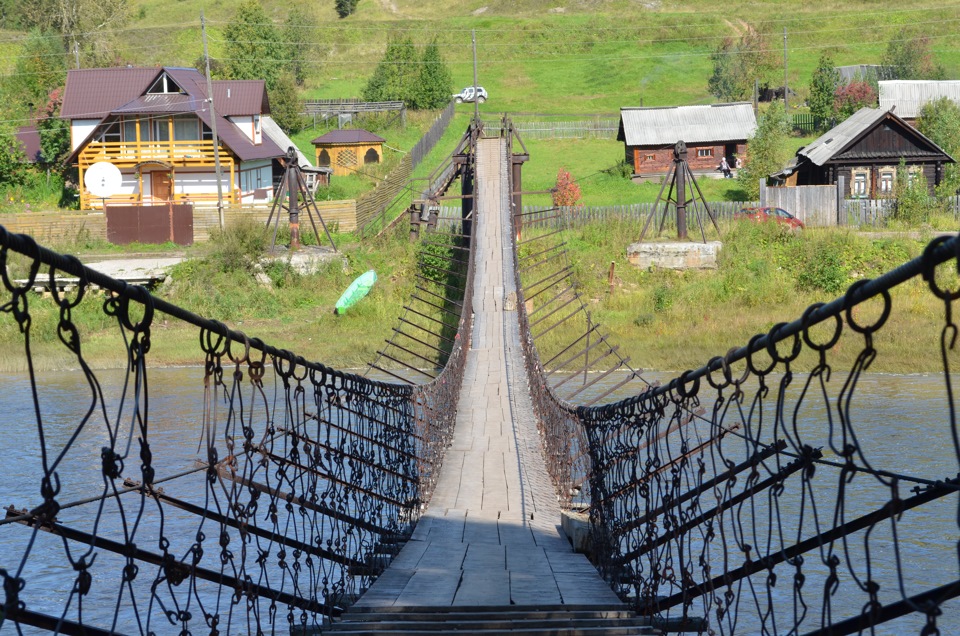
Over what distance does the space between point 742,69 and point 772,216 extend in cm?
2631

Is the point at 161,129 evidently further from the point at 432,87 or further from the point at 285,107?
the point at 432,87

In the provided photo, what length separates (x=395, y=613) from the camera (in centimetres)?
415

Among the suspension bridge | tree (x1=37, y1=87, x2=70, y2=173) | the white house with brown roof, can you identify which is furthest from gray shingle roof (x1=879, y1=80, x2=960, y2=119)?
tree (x1=37, y1=87, x2=70, y2=173)

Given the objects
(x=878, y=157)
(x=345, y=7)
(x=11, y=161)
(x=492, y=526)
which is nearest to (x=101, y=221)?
(x=11, y=161)

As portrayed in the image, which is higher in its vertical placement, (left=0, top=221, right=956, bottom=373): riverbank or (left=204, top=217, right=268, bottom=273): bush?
(left=204, top=217, right=268, bottom=273): bush

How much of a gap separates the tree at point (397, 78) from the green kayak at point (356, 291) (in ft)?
76.3

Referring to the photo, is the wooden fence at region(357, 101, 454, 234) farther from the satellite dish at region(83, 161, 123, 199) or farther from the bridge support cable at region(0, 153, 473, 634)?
the bridge support cable at region(0, 153, 473, 634)

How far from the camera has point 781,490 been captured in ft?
10.4

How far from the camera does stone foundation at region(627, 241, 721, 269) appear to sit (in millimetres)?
22344

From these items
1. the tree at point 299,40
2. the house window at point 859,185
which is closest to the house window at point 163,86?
the house window at point 859,185

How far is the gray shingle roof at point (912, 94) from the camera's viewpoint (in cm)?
3616

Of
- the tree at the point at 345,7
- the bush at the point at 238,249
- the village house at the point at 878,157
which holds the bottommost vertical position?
the bush at the point at 238,249

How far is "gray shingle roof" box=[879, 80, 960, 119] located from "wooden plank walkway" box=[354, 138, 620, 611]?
27168 mm

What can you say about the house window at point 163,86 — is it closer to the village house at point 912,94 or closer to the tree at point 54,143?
the tree at point 54,143
